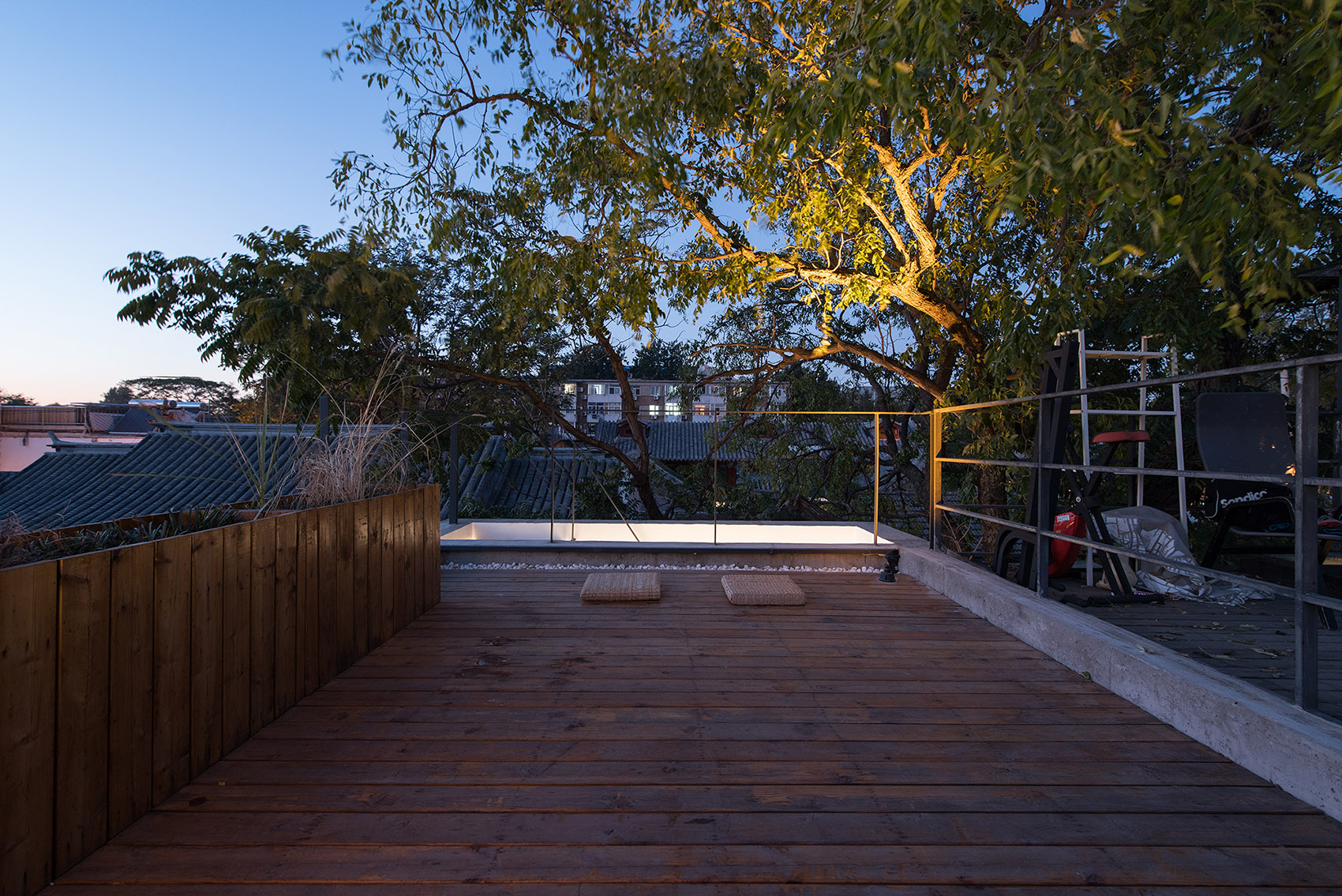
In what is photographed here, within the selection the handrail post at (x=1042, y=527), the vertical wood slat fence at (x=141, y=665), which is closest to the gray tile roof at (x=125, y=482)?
the vertical wood slat fence at (x=141, y=665)

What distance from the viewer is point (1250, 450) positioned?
9.73ft

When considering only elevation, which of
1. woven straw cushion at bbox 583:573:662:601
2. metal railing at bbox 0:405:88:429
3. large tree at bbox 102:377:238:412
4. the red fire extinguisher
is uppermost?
large tree at bbox 102:377:238:412

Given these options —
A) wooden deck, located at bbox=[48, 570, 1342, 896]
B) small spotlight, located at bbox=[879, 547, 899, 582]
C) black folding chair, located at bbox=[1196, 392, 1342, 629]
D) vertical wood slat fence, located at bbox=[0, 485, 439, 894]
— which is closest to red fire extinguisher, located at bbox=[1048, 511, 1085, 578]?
black folding chair, located at bbox=[1196, 392, 1342, 629]

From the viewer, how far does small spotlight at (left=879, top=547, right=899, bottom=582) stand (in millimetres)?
3963

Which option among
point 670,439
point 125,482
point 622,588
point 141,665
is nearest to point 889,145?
point 622,588

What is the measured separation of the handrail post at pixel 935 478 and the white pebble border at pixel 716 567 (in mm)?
415

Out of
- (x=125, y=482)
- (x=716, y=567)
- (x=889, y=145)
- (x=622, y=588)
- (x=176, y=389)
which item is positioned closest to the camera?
(x=622, y=588)

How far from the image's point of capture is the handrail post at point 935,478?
4164 millimetres

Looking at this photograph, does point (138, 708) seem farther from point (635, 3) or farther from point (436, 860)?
point (635, 3)

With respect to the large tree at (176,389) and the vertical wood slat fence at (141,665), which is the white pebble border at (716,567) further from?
the large tree at (176,389)

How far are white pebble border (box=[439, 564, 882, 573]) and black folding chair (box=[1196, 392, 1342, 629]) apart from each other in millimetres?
1816

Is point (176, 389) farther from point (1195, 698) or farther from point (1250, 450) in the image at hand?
point (1195, 698)

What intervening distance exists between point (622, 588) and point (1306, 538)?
2566 millimetres

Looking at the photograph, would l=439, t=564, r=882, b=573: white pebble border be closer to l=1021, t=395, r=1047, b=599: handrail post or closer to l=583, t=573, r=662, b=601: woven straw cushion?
l=583, t=573, r=662, b=601: woven straw cushion
